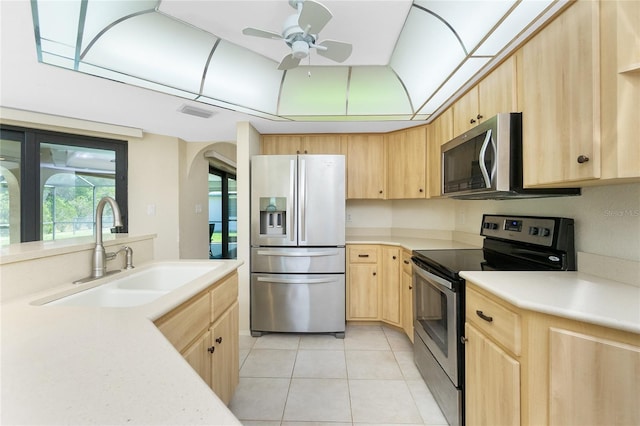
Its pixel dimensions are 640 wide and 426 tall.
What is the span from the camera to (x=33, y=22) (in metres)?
1.44

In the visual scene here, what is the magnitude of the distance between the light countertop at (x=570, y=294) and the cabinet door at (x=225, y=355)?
4.55 ft

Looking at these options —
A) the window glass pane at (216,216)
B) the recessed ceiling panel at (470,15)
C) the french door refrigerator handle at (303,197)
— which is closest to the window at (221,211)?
the window glass pane at (216,216)

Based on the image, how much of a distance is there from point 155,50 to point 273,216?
64.1 inches

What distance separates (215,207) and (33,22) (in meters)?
4.42

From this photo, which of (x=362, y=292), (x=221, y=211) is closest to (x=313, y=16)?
(x=362, y=292)

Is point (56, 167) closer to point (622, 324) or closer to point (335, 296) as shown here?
point (335, 296)

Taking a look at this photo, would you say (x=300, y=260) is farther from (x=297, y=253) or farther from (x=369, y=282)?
(x=369, y=282)

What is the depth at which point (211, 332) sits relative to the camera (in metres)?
1.39

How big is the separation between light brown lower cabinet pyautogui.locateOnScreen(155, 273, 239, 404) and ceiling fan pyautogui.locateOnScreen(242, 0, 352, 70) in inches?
55.6

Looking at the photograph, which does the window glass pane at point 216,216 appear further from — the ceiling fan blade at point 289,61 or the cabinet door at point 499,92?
the cabinet door at point 499,92

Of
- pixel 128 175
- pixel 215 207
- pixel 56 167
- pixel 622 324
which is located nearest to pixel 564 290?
pixel 622 324

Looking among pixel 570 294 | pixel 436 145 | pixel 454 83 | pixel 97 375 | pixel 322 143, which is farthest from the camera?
pixel 322 143

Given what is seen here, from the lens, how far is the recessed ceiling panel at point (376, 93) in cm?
233

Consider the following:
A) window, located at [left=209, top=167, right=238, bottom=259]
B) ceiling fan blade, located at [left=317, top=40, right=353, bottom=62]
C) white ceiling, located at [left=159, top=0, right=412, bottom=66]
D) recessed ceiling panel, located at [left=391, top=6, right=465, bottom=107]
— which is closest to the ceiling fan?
ceiling fan blade, located at [left=317, top=40, right=353, bottom=62]
